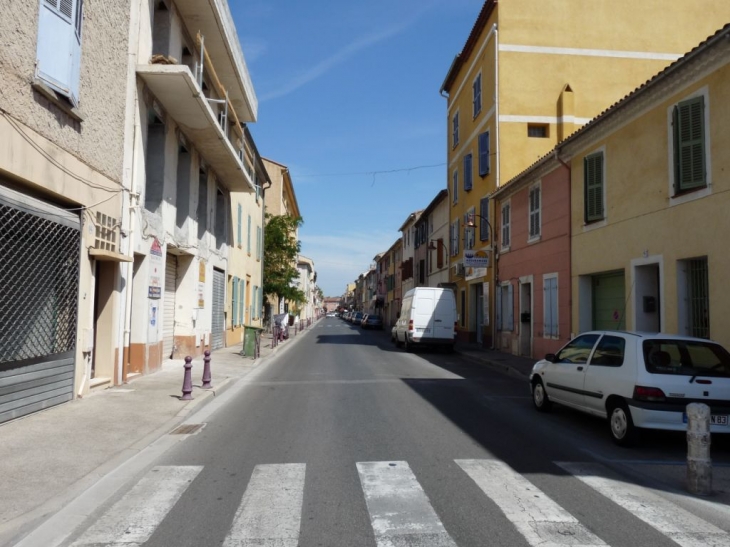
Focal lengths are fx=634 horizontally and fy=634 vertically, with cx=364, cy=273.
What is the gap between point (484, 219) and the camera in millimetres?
25672

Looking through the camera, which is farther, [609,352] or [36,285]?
[36,285]

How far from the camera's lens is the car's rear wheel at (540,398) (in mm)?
10328

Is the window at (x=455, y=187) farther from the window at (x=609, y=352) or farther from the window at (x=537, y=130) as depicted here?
the window at (x=609, y=352)

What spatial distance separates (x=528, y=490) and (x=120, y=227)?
30.5ft

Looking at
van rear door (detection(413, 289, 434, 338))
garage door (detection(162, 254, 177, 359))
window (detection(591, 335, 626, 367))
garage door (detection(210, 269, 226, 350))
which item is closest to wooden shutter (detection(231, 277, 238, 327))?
garage door (detection(210, 269, 226, 350))

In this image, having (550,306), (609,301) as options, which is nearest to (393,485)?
(609,301)

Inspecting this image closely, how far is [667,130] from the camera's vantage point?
1242 cm

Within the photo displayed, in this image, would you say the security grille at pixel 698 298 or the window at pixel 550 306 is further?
the window at pixel 550 306

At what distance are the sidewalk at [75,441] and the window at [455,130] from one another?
22.2 m

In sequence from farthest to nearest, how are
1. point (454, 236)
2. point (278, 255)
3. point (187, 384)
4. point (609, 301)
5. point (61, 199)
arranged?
point (278, 255) < point (454, 236) < point (609, 301) < point (187, 384) < point (61, 199)

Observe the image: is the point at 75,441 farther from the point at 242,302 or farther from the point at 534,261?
the point at 242,302

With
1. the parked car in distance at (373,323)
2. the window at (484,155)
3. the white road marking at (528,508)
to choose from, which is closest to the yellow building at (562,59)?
the window at (484,155)

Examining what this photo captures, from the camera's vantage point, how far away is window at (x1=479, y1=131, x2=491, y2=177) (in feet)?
83.5

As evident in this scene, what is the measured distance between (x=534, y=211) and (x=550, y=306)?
332cm
